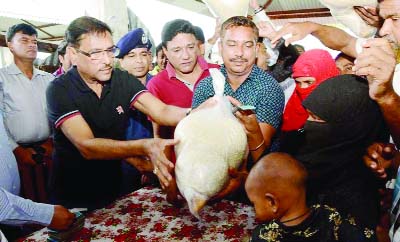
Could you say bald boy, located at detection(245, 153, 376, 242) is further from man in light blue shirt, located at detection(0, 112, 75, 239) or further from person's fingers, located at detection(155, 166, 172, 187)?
man in light blue shirt, located at detection(0, 112, 75, 239)

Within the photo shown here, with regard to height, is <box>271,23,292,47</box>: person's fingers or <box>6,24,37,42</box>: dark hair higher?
<box>6,24,37,42</box>: dark hair

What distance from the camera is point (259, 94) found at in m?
2.00

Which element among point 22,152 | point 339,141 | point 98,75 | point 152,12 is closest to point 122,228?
point 98,75

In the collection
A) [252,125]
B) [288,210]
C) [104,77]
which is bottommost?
[288,210]

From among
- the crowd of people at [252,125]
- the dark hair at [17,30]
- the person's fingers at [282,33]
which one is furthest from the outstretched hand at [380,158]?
the dark hair at [17,30]

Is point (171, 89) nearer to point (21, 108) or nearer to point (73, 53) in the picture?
point (73, 53)

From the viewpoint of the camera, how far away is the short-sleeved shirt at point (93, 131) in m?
2.10

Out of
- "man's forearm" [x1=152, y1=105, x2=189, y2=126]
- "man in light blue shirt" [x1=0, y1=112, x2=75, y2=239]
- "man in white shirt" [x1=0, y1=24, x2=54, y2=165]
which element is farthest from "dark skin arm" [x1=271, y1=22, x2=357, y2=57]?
"man in white shirt" [x1=0, y1=24, x2=54, y2=165]

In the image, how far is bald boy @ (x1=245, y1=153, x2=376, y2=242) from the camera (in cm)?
124

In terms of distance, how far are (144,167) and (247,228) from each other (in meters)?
0.64

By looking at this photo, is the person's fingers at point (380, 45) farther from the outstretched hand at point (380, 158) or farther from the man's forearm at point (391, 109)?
the outstretched hand at point (380, 158)

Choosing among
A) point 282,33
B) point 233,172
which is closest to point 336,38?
point 282,33

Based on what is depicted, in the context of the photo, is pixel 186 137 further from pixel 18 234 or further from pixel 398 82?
pixel 18 234

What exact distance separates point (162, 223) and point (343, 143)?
950 mm
